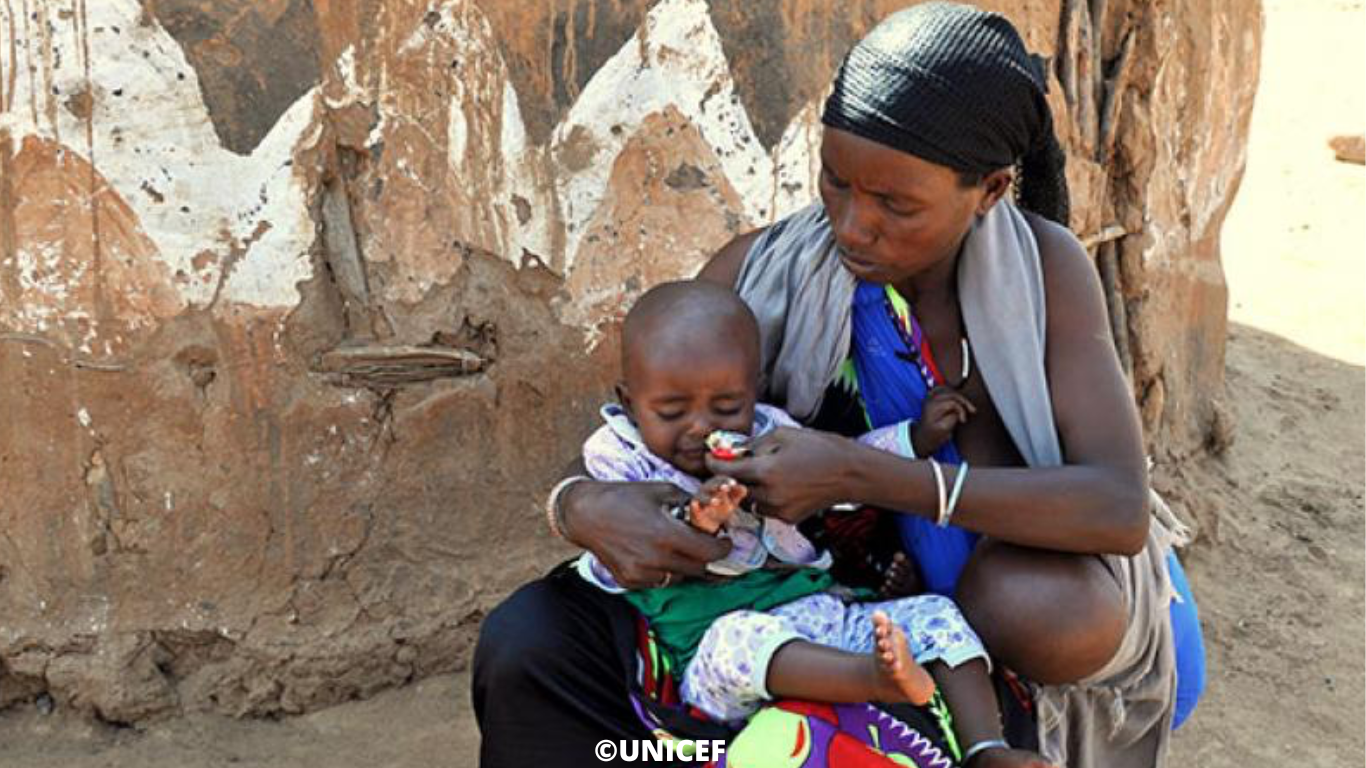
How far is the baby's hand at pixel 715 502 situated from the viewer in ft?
7.53

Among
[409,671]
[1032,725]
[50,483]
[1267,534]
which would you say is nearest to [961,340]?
[1032,725]

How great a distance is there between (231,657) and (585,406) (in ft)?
2.79

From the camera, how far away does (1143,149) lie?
4.17m

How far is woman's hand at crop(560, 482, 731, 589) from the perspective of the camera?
2365mm

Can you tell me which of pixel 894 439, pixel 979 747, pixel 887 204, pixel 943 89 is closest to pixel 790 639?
pixel 979 747

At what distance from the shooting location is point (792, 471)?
2.34 metres

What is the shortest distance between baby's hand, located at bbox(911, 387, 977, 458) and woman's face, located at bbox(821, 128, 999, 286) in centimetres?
22

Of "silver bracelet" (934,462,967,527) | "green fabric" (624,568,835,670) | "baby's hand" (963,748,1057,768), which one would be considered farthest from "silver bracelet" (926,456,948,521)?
"baby's hand" (963,748,1057,768)

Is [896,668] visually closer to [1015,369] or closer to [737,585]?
[737,585]

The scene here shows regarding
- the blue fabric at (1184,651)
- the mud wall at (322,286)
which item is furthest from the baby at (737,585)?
the mud wall at (322,286)

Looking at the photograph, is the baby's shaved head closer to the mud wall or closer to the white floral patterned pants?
the white floral patterned pants

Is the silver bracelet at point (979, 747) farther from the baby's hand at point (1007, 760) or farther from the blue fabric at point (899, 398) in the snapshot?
the blue fabric at point (899, 398)

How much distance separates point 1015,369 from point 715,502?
542 millimetres

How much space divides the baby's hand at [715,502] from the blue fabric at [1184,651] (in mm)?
841
